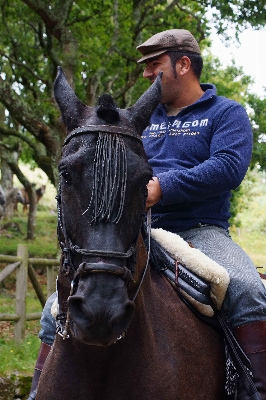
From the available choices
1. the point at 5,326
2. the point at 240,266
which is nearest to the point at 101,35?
the point at 5,326

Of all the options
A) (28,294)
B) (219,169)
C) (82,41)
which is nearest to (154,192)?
(219,169)

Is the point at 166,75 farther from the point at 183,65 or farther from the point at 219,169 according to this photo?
the point at 219,169

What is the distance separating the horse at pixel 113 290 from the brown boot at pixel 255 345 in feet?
0.67

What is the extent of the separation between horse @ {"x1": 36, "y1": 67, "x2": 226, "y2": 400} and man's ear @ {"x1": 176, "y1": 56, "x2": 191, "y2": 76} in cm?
114

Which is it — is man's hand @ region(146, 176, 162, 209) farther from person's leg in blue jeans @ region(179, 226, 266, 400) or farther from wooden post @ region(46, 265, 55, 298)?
wooden post @ region(46, 265, 55, 298)

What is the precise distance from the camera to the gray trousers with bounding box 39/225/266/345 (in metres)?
3.53

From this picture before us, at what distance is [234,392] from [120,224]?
159 cm

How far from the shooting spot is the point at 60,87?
2.97m

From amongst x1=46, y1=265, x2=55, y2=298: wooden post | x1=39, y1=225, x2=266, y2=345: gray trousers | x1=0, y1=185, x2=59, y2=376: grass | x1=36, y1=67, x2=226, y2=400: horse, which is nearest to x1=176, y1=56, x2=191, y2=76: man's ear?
x1=36, y1=67, x2=226, y2=400: horse

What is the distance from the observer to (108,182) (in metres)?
2.52

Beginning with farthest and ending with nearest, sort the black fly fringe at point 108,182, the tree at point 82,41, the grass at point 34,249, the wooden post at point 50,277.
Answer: the tree at point 82,41
the wooden post at point 50,277
the grass at point 34,249
the black fly fringe at point 108,182

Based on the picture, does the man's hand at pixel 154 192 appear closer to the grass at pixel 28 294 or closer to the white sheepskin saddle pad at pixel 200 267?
the white sheepskin saddle pad at pixel 200 267

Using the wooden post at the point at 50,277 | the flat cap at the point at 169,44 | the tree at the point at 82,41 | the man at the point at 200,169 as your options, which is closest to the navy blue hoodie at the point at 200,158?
the man at the point at 200,169

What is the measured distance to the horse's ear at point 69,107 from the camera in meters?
2.89
